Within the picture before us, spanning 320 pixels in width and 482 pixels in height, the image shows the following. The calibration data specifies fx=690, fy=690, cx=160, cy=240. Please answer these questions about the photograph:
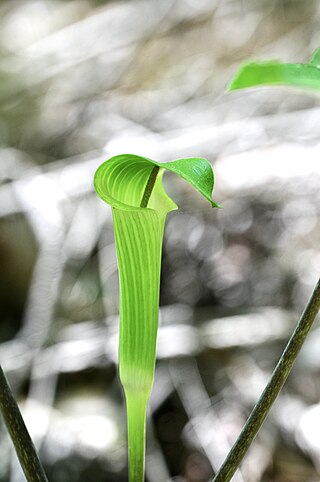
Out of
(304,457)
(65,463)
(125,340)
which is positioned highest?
(125,340)

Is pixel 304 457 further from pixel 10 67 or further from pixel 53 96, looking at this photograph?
pixel 10 67

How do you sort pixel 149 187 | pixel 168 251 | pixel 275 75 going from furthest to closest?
pixel 168 251 < pixel 149 187 < pixel 275 75

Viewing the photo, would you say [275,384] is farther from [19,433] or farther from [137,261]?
[19,433]

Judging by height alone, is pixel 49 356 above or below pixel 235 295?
above

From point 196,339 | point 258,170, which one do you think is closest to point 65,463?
point 196,339

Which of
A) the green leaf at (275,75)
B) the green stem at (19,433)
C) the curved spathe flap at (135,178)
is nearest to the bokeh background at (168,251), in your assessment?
the green stem at (19,433)

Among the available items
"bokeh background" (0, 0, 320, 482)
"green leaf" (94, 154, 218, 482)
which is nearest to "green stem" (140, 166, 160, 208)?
"green leaf" (94, 154, 218, 482)

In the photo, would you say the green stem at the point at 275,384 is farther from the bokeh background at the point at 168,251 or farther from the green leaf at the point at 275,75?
the bokeh background at the point at 168,251

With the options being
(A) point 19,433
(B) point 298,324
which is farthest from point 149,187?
(A) point 19,433
